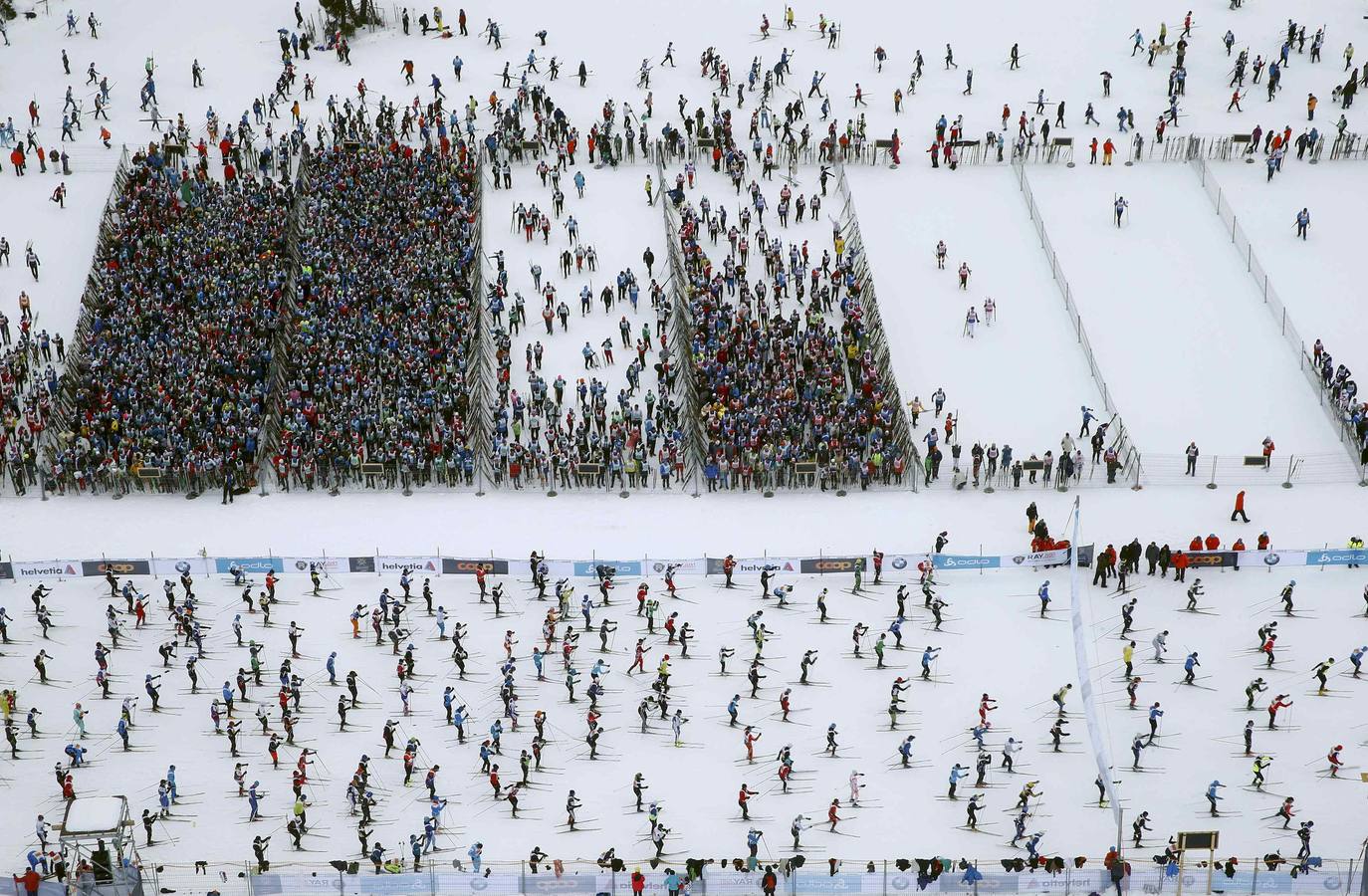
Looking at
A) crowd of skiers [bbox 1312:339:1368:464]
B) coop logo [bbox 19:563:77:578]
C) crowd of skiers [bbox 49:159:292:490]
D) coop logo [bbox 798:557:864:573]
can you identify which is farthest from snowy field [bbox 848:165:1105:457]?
coop logo [bbox 19:563:77:578]

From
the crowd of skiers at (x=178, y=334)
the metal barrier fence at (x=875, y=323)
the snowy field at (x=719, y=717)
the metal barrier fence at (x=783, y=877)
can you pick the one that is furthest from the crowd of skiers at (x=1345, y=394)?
the crowd of skiers at (x=178, y=334)

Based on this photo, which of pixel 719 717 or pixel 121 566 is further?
pixel 121 566

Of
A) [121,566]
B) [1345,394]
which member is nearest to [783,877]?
[121,566]

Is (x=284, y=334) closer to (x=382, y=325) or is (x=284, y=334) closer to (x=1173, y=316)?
(x=382, y=325)

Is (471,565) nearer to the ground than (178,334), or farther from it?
nearer to the ground

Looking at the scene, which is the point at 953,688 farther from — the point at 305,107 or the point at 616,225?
the point at 305,107

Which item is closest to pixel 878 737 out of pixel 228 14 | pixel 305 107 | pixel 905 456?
pixel 905 456
